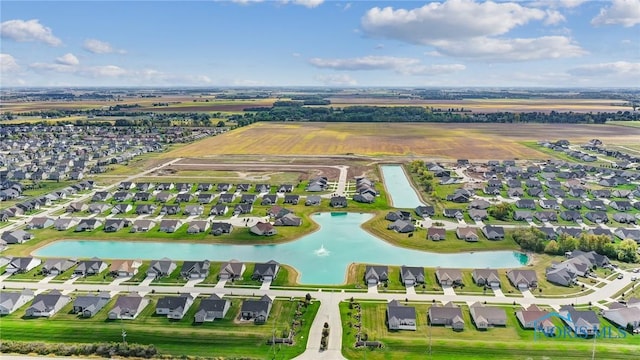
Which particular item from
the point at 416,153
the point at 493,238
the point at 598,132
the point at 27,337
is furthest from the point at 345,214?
the point at 598,132

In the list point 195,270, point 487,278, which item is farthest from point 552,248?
point 195,270

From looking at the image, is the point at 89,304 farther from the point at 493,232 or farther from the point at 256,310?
the point at 493,232

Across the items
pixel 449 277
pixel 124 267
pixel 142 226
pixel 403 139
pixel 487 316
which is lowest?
pixel 124 267

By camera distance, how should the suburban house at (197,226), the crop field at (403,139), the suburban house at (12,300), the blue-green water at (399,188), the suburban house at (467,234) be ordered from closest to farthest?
the suburban house at (12,300) → the suburban house at (467,234) → the suburban house at (197,226) → the blue-green water at (399,188) → the crop field at (403,139)

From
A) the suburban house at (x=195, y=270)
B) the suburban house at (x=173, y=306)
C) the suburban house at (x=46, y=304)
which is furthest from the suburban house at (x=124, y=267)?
the suburban house at (x=173, y=306)

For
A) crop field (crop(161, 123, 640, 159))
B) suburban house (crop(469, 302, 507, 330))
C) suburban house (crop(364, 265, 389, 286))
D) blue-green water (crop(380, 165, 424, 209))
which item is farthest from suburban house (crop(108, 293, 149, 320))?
crop field (crop(161, 123, 640, 159))

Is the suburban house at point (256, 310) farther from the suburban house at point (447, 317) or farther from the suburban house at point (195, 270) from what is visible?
the suburban house at point (447, 317)
